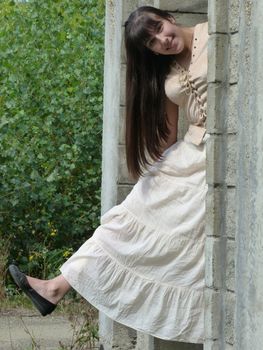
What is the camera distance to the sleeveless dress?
17.4 feet

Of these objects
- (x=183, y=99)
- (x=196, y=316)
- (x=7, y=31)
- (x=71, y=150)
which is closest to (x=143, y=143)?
(x=183, y=99)

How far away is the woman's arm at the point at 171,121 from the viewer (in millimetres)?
5551

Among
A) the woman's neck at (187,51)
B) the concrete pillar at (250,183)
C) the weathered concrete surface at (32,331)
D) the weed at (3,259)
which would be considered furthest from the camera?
the weed at (3,259)

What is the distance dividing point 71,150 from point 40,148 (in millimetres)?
289

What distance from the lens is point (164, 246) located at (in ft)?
17.5

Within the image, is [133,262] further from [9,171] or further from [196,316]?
[9,171]

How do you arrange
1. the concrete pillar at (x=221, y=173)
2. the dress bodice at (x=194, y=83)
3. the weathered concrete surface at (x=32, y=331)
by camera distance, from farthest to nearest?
the weathered concrete surface at (x=32, y=331) → the dress bodice at (x=194, y=83) → the concrete pillar at (x=221, y=173)

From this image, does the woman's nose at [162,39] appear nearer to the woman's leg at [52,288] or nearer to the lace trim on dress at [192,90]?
the lace trim on dress at [192,90]

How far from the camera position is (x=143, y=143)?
216 inches

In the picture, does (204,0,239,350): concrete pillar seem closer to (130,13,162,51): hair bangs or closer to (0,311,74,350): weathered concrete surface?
(130,13,162,51): hair bangs

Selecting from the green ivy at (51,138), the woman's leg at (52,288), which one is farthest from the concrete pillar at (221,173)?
the green ivy at (51,138)

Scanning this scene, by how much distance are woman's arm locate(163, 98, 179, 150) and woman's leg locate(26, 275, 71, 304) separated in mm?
852

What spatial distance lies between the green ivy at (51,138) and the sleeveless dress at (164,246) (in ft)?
12.3

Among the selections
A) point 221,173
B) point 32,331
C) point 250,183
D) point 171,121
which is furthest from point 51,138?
point 250,183
